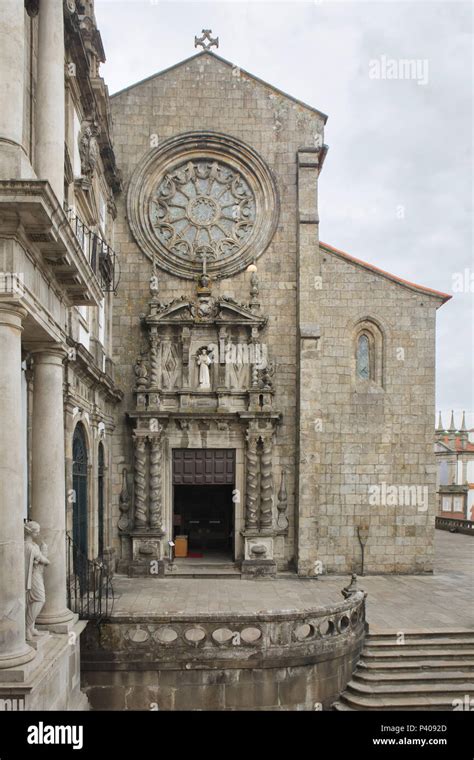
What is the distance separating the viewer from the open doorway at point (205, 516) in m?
23.1

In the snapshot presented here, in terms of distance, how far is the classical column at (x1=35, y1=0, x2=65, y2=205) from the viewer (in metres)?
9.62

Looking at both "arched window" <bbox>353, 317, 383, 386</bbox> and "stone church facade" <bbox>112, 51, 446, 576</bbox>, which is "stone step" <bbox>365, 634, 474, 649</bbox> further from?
"arched window" <bbox>353, 317, 383, 386</bbox>

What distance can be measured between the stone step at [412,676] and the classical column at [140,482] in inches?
317

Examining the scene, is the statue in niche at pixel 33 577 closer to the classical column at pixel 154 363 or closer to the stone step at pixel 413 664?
the stone step at pixel 413 664

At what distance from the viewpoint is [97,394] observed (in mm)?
16391

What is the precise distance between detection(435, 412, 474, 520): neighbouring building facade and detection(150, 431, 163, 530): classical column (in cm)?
3378

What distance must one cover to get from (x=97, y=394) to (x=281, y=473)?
6.28 m

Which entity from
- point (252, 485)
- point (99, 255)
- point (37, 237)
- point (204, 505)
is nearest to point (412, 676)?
point (252, 485)

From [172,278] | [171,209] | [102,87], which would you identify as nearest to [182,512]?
[172,278]

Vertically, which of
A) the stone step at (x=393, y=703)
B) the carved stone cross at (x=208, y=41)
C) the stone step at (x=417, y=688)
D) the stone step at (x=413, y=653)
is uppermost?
the carved stone cross at (x=208, y=41)

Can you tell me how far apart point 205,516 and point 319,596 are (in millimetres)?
8806

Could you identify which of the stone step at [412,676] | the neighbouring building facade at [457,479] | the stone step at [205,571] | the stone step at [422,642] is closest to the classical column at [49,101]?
the stone step at [412,676]
